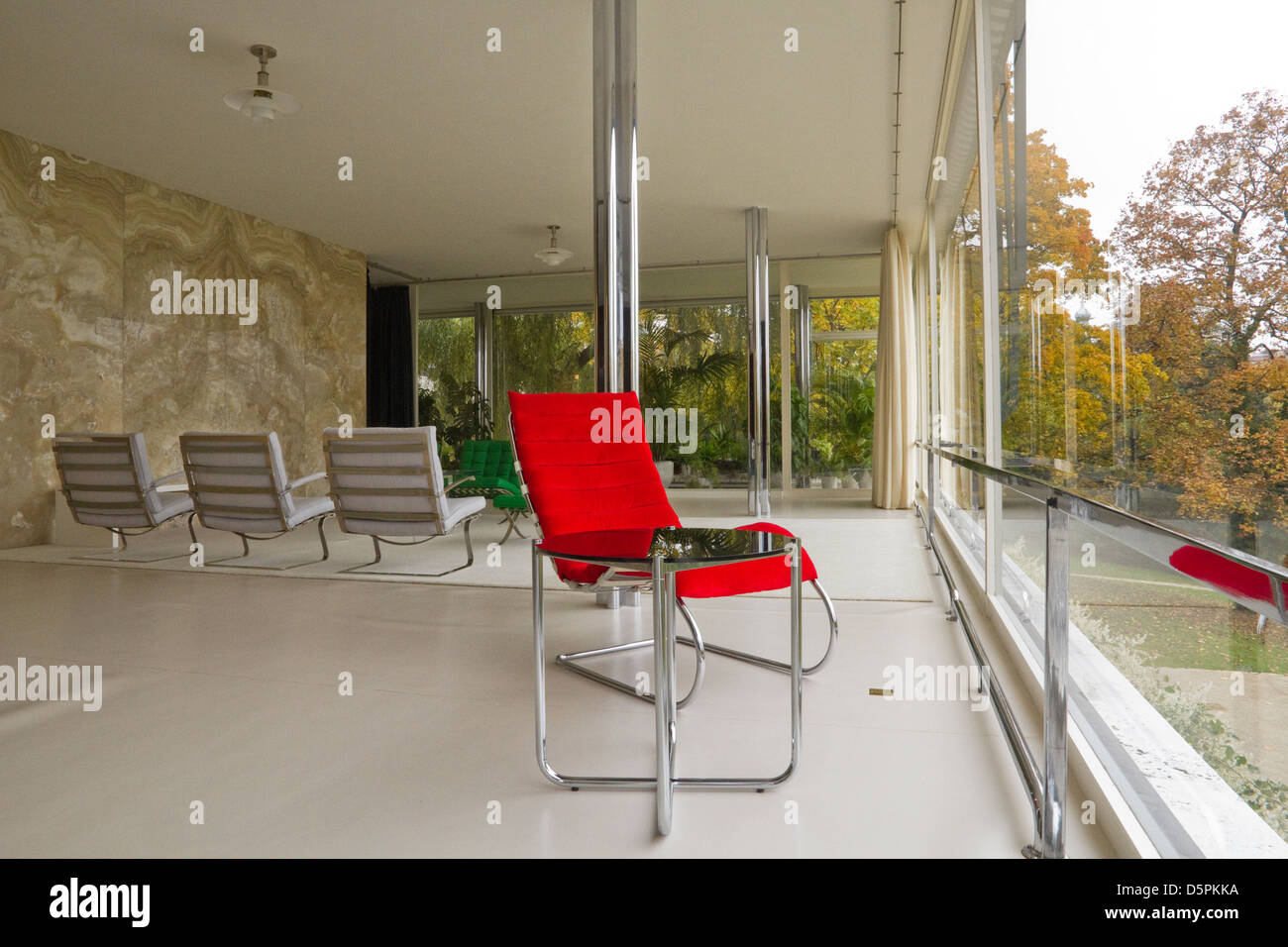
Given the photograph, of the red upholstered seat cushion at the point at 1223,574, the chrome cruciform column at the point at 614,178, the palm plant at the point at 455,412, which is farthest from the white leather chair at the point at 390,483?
the palm plant at the point at 455,412

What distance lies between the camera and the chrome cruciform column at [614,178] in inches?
154

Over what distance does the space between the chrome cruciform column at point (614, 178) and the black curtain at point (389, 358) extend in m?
8.24

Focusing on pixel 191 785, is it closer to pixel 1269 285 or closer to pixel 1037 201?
pixel 1269 285

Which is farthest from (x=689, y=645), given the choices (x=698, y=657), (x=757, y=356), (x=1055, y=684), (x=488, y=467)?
(x=757, y=356)

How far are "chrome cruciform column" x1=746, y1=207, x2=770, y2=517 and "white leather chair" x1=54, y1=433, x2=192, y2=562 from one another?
15.5 ft

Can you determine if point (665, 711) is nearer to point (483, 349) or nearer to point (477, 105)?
point (477, 105)

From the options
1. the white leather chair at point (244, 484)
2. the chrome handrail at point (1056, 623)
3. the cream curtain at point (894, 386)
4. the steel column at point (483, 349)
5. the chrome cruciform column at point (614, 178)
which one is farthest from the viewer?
the steel column at point (483, 349)

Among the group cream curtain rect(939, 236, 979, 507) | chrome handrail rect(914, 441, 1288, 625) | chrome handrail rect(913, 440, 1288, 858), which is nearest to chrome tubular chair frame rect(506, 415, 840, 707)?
chrome handrail rect(913, 440, 1288, 858)

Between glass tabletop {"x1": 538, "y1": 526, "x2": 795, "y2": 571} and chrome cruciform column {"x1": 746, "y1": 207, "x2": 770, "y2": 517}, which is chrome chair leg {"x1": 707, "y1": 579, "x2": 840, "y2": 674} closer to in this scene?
glass tabletop {"x1": 538, "y1": 526, "x2": 795, "y2": 571}

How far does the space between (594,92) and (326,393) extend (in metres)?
6.63

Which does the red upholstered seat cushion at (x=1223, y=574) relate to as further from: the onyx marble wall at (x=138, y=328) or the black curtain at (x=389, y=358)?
the black curtain at (x=389, y=358)

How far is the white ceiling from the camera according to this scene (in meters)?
4.46

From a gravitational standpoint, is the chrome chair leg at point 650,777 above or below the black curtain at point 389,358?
below
